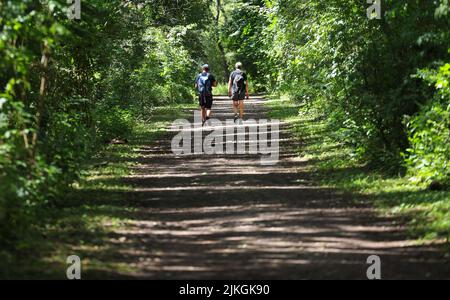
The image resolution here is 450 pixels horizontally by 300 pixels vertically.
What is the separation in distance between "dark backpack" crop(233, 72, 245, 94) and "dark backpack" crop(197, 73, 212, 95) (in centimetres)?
179

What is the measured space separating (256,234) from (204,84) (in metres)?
15.6

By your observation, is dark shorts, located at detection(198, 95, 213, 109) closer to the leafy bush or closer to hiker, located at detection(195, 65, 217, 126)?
hiker, located at detection(195, 65, 217, 126)

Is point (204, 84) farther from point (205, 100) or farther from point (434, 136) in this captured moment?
point (434, 136)

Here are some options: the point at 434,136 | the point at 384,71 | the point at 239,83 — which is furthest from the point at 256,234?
the point at 239,83

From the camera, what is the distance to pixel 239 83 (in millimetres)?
27125

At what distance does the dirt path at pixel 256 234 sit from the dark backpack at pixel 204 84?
393 inches

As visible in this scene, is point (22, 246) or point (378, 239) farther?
point (378, 239)

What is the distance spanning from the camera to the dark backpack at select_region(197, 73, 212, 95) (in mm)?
25344

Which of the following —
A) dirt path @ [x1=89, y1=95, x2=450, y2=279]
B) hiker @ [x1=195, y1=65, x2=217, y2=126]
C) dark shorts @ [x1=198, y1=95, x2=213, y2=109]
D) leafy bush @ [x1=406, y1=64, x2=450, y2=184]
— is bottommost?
dirt path @ [x1=89, y1=95, x2=450, y2=279]

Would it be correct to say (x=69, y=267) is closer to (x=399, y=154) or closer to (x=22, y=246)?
(x=22, y=246)

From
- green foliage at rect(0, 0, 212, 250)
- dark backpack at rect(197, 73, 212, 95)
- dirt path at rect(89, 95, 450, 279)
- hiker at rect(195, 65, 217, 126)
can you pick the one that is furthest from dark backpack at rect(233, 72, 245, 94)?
dirt path at rect(89, 95, 450, 279)

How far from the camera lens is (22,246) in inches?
356

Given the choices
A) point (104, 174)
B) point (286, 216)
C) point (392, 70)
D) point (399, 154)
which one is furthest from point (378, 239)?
point (104, 174)
